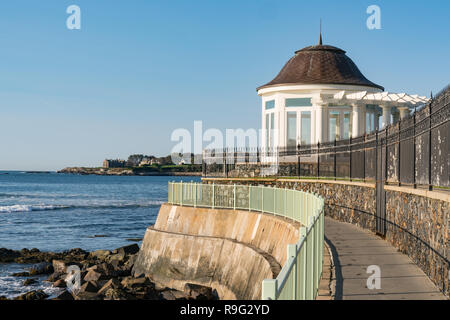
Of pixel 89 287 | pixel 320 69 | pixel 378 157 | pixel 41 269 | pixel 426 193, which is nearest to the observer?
pixel 426 193

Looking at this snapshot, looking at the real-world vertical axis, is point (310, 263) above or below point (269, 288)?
Answer: below

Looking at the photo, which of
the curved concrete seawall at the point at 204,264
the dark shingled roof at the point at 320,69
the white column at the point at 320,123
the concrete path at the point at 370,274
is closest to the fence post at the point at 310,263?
the concrete path at the point at 370,274

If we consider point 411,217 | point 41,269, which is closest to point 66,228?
point 41,269

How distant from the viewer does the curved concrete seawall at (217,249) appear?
51.9 ft

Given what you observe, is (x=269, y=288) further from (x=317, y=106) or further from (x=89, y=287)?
(x=317, y=106)

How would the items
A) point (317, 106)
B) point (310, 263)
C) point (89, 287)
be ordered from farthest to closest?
point (317, 106) < point (89, 287) < point (310, 263)

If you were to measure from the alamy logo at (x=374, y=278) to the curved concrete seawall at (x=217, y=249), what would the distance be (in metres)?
2.79

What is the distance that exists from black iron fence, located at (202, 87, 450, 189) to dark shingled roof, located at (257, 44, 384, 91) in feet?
16.0

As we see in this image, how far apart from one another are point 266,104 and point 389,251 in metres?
23.2

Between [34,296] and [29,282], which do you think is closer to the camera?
[34,296]

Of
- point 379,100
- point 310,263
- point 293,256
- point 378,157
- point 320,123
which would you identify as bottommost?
point 310,263

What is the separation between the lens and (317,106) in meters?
33.6

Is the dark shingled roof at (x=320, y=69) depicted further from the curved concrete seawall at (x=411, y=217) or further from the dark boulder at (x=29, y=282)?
the dark boulder at (x=29, y=282)

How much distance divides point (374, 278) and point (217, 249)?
967cm
